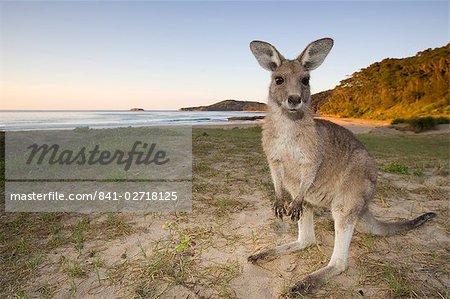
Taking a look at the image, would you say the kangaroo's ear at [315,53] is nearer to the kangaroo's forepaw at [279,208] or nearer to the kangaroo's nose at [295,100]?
the kangaroo's nose at [295,100]

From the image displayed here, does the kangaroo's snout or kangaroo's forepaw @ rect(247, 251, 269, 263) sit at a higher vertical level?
the kangaroo's snout

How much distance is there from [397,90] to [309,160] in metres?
26.0

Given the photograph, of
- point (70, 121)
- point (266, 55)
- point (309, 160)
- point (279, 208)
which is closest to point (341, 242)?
point (279, 208)

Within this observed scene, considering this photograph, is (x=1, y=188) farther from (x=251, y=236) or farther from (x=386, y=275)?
(x=386, y=275)

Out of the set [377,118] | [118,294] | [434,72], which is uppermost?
[434,72]

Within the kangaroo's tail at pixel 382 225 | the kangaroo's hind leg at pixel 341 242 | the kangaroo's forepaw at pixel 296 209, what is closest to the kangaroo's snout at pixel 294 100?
the kangaroo's forepaw at pixel 296 209

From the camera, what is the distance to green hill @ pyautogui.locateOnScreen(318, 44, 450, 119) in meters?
21.2

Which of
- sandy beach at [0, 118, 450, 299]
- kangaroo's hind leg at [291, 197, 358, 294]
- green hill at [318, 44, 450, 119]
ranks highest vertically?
green hill at [318, 44, 450, 119]

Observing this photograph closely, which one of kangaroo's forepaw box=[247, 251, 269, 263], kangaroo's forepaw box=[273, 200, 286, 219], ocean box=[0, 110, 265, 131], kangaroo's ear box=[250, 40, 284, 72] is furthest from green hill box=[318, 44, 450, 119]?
kangaroo's forepaw box=[247, 251, 269, 263]

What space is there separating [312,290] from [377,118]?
2436 centimetres

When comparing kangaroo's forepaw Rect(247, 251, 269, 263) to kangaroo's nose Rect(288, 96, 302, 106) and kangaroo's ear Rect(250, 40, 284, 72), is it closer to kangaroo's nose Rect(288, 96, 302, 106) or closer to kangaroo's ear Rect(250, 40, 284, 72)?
kangaroo's nose Rect(288, 96, 302, 106)

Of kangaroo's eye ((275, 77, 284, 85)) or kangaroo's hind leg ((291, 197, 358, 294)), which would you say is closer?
kangaroo's hind leg ((291, 197, 358, 294))

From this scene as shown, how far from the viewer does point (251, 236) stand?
3.08 m

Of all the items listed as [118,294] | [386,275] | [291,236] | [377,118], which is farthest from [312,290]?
[377,118]
